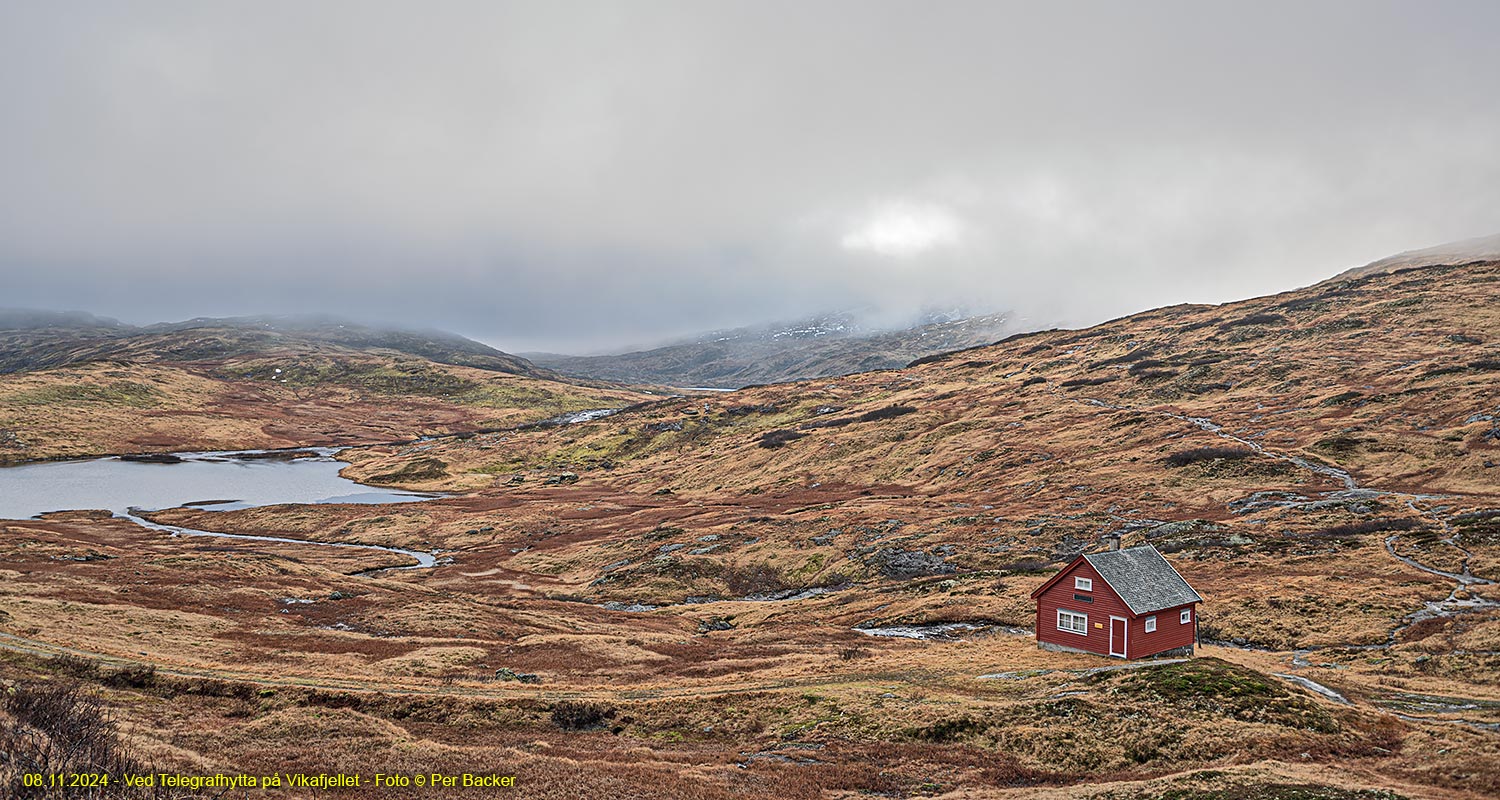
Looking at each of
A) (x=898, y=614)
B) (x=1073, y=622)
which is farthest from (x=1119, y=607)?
(x=898, y=614)

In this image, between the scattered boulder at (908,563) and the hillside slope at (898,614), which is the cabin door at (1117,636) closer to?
the hillside slope at (898,614)

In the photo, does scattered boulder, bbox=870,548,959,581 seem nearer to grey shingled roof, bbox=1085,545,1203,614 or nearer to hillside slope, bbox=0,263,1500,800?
hillside slope, bbox=0,263,1500,800

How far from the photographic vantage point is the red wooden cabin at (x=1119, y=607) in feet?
175

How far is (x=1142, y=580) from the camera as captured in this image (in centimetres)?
5525

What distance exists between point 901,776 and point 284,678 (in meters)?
34.4

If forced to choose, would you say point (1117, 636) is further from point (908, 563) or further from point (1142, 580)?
point (908, 563)

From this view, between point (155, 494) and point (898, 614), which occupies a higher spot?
point (155, 494)

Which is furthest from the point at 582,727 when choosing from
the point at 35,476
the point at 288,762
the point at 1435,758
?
the point at 35,476

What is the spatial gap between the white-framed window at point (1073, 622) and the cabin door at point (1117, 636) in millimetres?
1892

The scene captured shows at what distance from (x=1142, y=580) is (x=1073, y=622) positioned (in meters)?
5.44

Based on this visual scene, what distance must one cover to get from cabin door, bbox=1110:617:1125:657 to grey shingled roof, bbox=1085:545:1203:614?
163 centimetres

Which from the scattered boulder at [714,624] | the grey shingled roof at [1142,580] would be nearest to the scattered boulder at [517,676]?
the scattered boulder at [714,624]

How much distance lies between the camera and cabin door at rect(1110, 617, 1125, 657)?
5312 cm

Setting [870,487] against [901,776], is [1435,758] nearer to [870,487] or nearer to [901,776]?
[901,776]
